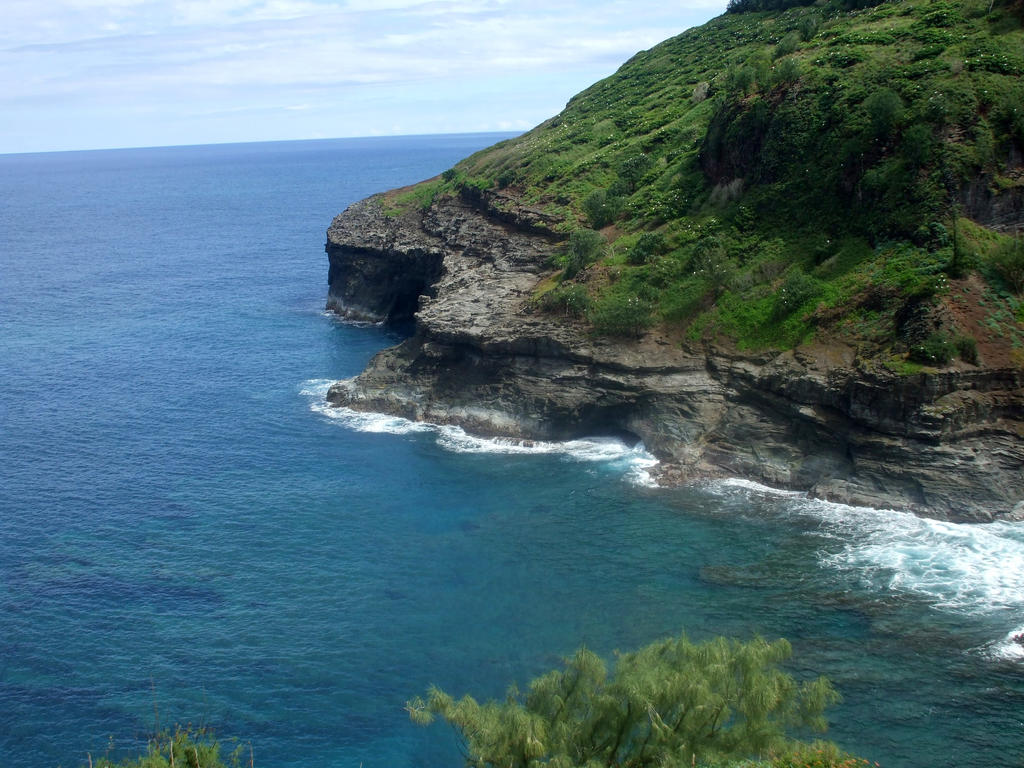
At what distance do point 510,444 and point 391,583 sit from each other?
2199cm

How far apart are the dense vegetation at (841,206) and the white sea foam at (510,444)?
31.3 feet

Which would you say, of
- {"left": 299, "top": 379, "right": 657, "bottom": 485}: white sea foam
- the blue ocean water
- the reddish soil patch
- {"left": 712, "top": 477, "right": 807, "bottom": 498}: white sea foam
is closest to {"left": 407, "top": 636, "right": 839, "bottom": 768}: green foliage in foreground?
the blue ocean water

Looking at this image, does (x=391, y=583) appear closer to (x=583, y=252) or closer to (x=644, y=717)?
(x=644, y=717)

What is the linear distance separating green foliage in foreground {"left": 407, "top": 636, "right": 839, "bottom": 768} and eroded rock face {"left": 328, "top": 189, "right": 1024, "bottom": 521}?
103 ft

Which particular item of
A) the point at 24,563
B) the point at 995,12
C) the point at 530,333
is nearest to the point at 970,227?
the point at 995,12

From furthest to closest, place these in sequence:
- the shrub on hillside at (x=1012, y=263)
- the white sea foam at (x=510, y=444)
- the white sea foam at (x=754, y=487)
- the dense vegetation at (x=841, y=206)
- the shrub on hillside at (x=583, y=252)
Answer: the shrub on hillside at (x=583, y=252) → the white sea foam at (x=510, y=444) → the dense vegetation at (x=841, y=206) → the shrub on hillside at (x=1012, y=263) → the white sea foam at (x=754, y=487)

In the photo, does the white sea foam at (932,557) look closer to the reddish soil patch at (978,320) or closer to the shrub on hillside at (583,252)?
the reddish soil patch at (978,320)

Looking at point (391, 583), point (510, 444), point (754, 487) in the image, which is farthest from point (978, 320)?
point (391, 583)

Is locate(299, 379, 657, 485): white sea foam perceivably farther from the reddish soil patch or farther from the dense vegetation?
the reddish soil patch

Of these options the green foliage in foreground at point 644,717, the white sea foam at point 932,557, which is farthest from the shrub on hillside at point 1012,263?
the green foliage in foreground at point 644,717

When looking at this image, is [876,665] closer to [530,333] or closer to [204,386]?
[530,333]

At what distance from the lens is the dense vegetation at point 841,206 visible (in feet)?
197

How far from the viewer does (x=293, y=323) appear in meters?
110

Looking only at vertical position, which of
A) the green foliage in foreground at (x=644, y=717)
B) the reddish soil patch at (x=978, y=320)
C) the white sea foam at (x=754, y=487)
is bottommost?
the white sea foam at (x=754, y=487)
